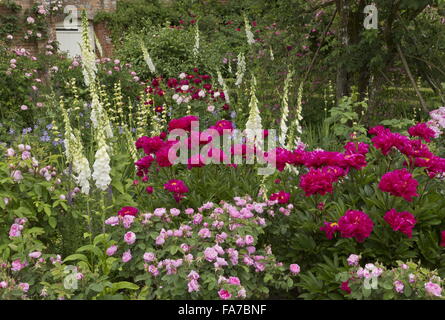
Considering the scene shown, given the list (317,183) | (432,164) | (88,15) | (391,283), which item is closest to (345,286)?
(391,283)

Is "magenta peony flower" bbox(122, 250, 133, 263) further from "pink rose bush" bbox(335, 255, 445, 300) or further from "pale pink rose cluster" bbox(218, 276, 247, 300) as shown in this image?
"pink rose bush" bbox(335, 255, 445, 300)

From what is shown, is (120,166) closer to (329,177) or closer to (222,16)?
(329,177)

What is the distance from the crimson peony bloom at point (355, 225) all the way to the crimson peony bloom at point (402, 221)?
0.45 ft

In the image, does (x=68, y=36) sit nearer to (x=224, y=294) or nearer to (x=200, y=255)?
(x=200, y=255)

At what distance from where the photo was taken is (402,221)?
103 inches

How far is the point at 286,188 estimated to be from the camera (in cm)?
344

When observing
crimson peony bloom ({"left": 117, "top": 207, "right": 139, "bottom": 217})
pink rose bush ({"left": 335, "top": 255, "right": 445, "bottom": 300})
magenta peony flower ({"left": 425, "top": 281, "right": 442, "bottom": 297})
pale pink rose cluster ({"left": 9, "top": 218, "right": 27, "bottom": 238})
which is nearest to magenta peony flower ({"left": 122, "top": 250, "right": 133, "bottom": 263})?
crimson peony bloom ({"left": 117, "top": 207, "right": 139, "bottom": 217})

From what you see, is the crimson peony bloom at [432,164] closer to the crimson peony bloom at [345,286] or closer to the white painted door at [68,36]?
the crimson peony bloom at [345,286]

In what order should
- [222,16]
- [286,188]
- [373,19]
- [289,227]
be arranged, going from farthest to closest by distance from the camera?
[222,16], [373,19], [286,188], [289,227]

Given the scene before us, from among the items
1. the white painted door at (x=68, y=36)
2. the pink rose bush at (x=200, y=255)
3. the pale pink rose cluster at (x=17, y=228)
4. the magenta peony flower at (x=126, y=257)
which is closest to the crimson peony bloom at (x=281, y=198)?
the pink rose bush at (x=200, y=255)

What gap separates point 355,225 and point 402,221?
28cm
